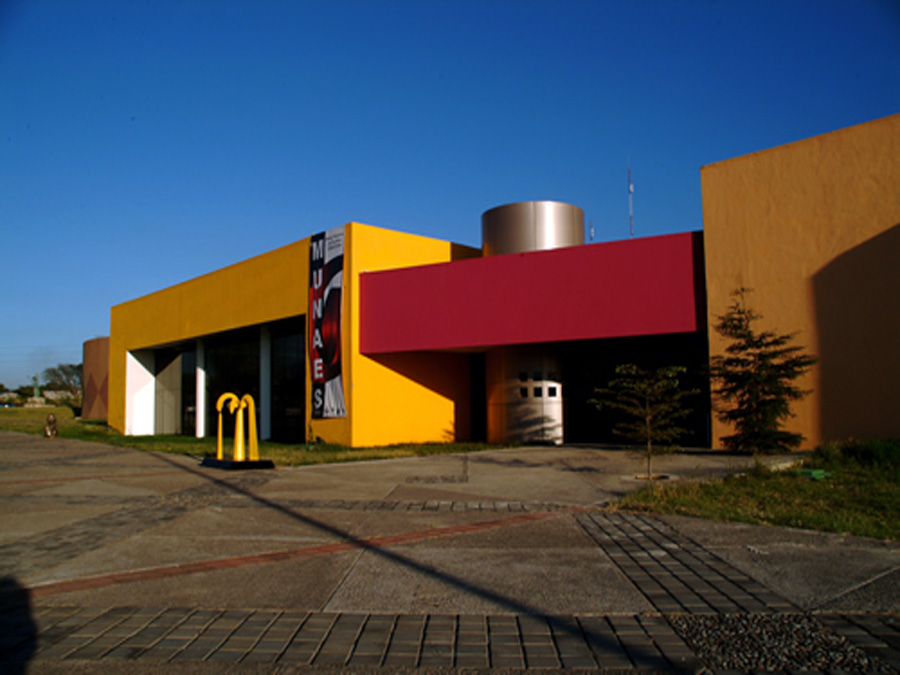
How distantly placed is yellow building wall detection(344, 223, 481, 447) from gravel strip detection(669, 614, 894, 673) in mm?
16905

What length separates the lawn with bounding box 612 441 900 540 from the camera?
7.66 metres

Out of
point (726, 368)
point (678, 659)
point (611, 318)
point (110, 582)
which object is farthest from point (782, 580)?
point (611, 318)

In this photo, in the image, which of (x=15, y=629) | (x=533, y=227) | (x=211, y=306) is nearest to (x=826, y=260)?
(x=533, y=227)

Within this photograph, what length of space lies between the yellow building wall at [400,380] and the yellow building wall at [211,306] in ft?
9.44

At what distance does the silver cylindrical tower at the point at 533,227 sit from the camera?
20.7 m

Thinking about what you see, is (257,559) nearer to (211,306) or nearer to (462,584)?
(462,584)

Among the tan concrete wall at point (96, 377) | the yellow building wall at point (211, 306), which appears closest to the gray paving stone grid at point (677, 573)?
the yellow building wall at point (211, 306)

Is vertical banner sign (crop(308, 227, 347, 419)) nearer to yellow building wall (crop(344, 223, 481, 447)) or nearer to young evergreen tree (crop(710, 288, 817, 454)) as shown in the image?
yellow building wall (crop(344, 223, 481, 447))

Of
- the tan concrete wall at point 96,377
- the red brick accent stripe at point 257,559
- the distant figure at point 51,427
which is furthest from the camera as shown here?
the tan concrete wall at point 96,377

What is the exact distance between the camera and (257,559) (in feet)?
21.1

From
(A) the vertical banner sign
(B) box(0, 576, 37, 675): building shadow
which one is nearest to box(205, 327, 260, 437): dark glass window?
(A) the vertical banner sign

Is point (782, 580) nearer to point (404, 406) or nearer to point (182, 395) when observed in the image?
point (404, 406)

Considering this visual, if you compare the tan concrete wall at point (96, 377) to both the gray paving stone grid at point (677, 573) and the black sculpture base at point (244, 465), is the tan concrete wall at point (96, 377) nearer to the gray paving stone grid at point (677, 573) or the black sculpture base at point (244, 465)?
the black sculpture base at point (244, 465)

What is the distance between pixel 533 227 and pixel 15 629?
17.8 meters
